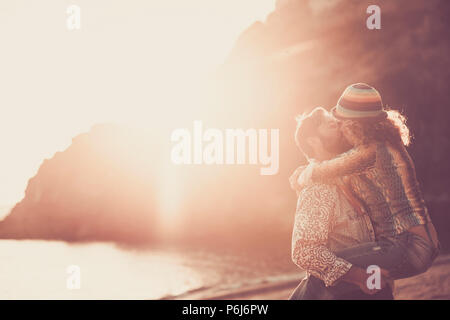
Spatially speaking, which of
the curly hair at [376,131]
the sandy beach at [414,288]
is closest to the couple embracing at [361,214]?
the curly hair at [376,131]

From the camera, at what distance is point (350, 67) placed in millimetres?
25047

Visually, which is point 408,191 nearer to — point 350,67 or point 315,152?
point 315,152

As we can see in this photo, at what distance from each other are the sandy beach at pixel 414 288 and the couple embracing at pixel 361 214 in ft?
26.5

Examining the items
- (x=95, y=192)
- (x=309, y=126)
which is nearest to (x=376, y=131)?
(x=309, y=126)

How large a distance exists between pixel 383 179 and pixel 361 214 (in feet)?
0.67

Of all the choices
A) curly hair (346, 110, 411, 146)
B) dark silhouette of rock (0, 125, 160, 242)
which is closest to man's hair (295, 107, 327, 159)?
curly hair (346, 110, 411, 146)

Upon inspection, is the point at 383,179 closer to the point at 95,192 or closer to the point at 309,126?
the point at 309,126

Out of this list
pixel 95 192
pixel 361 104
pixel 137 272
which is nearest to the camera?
pixel 361 104

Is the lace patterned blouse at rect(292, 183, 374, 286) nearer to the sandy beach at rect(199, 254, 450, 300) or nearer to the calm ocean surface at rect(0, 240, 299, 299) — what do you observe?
the sandy beach at rect(199, 254, 450, 300)

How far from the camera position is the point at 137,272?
100ft

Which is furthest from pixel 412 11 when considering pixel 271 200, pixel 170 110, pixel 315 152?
pixel 315 152

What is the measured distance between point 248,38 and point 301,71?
10.9 meters

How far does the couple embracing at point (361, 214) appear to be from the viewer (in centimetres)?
206

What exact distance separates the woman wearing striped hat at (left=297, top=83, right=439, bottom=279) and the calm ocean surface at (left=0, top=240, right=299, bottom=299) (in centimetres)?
1733
